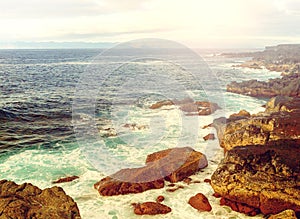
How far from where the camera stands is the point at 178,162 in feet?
63.5

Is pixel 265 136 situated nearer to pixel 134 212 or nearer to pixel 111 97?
pixel 134 212

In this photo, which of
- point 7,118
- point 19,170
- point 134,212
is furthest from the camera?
point 7,118

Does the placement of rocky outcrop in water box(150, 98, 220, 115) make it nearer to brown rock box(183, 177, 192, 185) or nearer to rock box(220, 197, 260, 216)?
brown rock box(183, 177, 192, 185)

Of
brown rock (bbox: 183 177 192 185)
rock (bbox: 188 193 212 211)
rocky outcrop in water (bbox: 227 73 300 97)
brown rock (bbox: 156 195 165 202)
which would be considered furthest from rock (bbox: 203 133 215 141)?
rocky outcrop in water (bbox: 227 73 300 97)

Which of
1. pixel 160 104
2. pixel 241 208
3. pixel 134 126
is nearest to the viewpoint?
pixel 241 208

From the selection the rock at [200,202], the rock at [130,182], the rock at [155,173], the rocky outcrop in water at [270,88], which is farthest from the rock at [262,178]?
the rocky outcrop in water at [270,88]

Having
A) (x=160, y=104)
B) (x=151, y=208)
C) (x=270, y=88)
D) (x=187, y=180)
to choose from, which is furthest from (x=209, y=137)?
(x=270, y=88)

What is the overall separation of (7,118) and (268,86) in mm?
39811

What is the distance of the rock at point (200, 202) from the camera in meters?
15.5

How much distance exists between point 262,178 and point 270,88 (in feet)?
123

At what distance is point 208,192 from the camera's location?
17156 millimetres

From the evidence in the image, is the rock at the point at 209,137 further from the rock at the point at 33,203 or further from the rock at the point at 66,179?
the rock at the point at 33,203

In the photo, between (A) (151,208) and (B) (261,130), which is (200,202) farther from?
(B) (261,130)

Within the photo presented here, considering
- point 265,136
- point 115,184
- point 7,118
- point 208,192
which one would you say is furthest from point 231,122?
point 7,118
